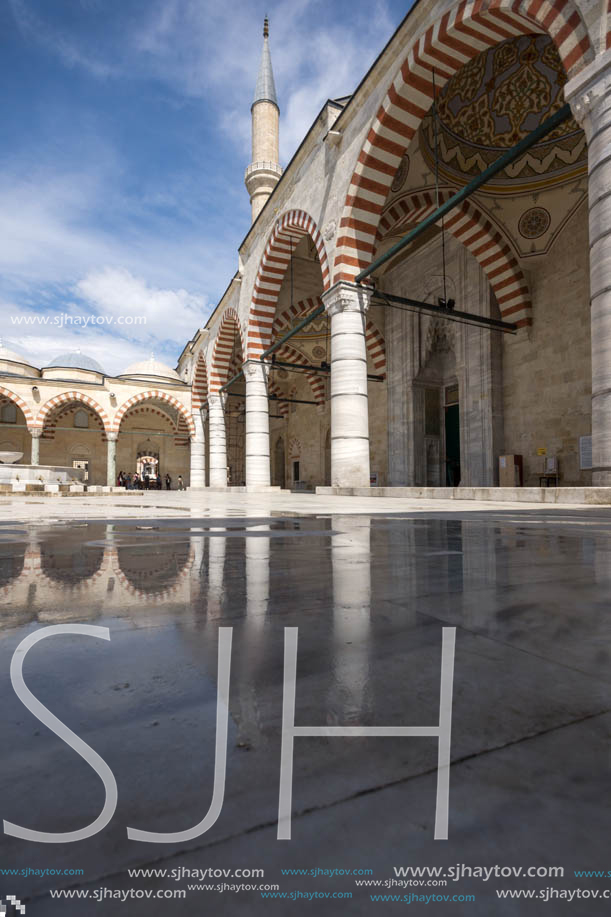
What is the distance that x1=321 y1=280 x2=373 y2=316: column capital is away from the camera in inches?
312

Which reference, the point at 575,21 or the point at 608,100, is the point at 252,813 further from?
the point at 575,21

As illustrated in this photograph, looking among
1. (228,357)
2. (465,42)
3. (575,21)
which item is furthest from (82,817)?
(228,357)

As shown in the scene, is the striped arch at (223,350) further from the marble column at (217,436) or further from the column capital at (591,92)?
the column capital at (591,92)

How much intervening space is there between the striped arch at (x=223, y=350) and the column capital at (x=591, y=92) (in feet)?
35.3

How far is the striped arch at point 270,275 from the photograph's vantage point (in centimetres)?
1024

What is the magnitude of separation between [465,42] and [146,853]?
817cm

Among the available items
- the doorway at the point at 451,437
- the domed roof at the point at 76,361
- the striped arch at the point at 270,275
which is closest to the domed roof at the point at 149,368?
the domed roof at the point at 76,361

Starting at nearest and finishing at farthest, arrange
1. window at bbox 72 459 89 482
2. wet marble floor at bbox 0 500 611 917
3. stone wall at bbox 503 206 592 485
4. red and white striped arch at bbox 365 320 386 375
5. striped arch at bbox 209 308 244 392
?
wet marble floor at bbox 0 500 611 917, stone wall at bbox 503 206 592 485, red and white striped arch at bbox 365 320 386 375, striped arch at bbox 209 308 244 392, window at bbox 72 459 89 482

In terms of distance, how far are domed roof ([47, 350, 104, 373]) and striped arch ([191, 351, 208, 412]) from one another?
670cm

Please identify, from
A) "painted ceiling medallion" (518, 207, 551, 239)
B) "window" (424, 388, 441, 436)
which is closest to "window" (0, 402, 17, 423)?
"window" (424, 388, 441, 436)

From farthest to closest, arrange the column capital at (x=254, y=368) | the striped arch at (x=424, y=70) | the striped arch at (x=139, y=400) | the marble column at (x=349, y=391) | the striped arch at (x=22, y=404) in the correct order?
the striped arch at (x=139, y=400), the striped arch at (x=22, y=404), the column capital at (x=254, y=368), the marble column at (x=349, y=391), the striped arch at (x=424, y=70)

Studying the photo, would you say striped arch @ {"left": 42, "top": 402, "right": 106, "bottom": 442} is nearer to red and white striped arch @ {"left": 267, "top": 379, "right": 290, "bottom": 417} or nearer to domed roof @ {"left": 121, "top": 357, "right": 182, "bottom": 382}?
domed roof @ {"left": 121, "top": 357, "right": 182, "bottom": 382}

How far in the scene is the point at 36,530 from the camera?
223cm

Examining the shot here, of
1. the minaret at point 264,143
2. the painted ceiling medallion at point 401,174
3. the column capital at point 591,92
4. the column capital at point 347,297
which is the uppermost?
the minaret at point 264,143
